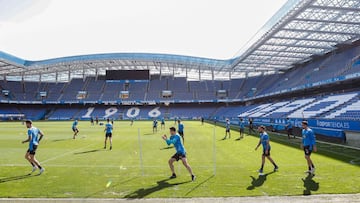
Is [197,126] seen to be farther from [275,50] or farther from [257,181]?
[257,181]

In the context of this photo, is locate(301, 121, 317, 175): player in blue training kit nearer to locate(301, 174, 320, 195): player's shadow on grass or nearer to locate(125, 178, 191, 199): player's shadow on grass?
locate(301, 174, 320, 195): player's shadow on grass

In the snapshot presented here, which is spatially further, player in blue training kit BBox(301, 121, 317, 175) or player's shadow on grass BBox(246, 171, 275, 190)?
player in blue training kit BBox(301, 121, 317, 175)

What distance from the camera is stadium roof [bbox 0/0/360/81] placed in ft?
86.0

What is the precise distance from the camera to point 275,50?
4119cm

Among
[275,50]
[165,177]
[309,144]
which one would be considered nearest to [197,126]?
[275,50]

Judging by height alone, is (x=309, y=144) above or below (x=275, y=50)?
below

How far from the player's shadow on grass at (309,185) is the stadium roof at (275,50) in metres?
20.3

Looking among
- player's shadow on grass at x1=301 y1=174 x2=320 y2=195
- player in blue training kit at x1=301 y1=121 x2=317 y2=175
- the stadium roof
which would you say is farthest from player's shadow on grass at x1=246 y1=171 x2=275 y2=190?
the stadium roof

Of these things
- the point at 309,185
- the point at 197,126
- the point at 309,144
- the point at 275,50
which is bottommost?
the point at 309,185

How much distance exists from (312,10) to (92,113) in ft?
206

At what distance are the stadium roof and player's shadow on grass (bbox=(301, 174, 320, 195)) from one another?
20.3m

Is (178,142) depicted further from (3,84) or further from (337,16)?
(3,84)

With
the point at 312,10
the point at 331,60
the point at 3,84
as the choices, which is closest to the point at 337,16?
the point at 312,10

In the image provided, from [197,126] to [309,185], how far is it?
108ft
